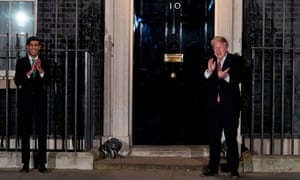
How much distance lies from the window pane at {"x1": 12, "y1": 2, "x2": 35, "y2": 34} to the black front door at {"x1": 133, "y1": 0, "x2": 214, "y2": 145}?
1.56 m

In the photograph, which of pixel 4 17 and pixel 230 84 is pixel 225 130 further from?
pixel 4 17

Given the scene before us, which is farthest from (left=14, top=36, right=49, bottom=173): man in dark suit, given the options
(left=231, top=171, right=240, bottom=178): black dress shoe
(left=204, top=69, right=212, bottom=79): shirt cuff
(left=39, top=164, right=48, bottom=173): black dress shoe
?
(left=231, top=171, right=240, bottom=178): black dress shoe

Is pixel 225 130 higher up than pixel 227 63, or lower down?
lower down

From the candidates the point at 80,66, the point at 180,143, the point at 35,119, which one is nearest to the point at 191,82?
the point at 180,143

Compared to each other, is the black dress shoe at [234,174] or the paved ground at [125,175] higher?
the black dress shoe at [234,174]

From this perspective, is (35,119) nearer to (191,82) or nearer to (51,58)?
(51,58)

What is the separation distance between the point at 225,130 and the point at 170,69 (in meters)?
1.99

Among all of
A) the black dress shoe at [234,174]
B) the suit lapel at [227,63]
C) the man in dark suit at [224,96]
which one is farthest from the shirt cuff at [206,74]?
the black dress shoe at [234,174]

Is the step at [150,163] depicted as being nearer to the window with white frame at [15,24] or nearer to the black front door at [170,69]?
the black front door at [170,69]

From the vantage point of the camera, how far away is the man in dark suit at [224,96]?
7.86m

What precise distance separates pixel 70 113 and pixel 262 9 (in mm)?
3099

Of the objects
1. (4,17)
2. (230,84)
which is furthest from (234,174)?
(4,17)

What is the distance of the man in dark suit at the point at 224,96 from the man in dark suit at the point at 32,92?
2094 millimetres

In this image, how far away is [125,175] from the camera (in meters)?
8.27
